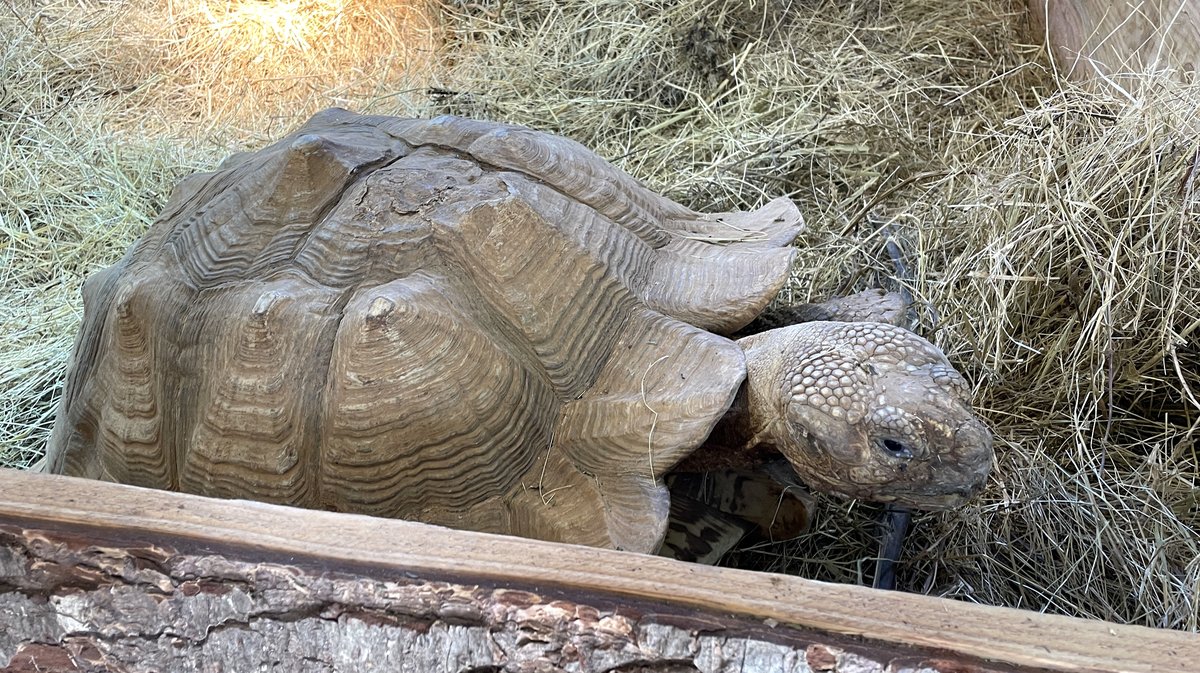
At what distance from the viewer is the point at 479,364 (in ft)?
5.88

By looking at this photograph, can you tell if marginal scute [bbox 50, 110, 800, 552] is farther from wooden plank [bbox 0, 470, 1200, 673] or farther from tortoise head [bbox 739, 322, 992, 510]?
wooden plank [bbox 0, 470, 1200, 673]

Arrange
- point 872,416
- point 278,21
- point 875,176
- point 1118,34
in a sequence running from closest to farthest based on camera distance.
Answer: point 872,416 < point 1118,34 < point 875,176 < point 278,21

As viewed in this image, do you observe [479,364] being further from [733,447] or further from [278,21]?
[278,21]

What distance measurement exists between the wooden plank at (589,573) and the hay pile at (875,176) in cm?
91

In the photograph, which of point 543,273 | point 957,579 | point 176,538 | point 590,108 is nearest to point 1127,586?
point 957,579

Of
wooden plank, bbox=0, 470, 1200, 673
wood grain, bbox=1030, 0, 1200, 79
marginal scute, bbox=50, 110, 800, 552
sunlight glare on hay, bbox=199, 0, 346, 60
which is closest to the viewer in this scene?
wooden plank, bbox=0, 470, 1200, 673

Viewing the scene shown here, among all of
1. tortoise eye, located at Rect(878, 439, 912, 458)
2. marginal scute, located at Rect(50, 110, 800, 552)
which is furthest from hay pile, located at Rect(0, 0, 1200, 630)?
marginal scute, located at Rect(50, 110, 800, 552)

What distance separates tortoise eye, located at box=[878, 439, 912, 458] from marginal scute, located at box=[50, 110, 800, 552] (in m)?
0.29

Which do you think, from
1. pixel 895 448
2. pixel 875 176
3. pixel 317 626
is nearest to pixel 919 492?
pixel 895 448

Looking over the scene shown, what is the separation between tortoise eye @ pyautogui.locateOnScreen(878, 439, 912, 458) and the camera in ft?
5.43

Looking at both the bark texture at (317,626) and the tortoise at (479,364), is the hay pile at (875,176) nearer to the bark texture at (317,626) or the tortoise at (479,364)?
the tortoise at (479,364)

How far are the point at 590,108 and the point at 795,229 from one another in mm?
1541

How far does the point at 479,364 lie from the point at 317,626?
682mm

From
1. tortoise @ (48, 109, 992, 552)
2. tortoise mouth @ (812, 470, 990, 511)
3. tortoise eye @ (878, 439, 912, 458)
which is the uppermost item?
tortoise @ (48, 109, 992, 552)
